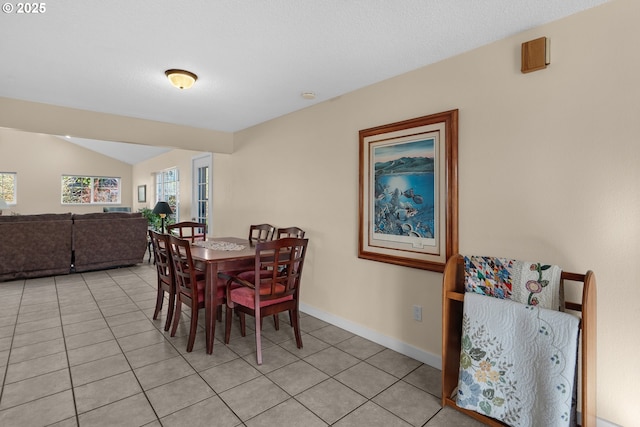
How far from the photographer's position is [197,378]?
2.19 m

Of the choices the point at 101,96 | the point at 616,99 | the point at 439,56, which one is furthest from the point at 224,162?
the point at 616,99

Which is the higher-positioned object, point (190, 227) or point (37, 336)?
point (190, 227)

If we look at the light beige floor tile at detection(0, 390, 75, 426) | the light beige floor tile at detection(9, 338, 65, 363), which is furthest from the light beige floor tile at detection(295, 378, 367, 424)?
the light beige floor tile at detection(9, 338, 65, 363)

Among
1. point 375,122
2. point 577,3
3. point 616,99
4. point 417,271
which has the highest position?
point 577,3

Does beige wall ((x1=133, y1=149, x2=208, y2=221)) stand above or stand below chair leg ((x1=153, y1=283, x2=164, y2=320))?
above

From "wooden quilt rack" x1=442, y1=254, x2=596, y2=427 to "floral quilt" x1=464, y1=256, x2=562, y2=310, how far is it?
80 mm

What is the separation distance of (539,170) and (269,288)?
2.08 m

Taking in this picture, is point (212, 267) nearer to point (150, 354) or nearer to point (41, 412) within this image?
point (150, 354)

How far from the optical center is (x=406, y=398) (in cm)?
201

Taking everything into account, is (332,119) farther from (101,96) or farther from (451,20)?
(101,96)

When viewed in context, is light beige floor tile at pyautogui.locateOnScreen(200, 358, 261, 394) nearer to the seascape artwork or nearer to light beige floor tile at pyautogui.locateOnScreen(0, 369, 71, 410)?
light beige floor tile at pyautogui.locateOnScreen(0, 369, 71, 410)

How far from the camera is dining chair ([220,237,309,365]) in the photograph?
2.42 meters

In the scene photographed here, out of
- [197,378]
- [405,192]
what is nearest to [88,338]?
[197,378]

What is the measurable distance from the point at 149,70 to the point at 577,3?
294cm
